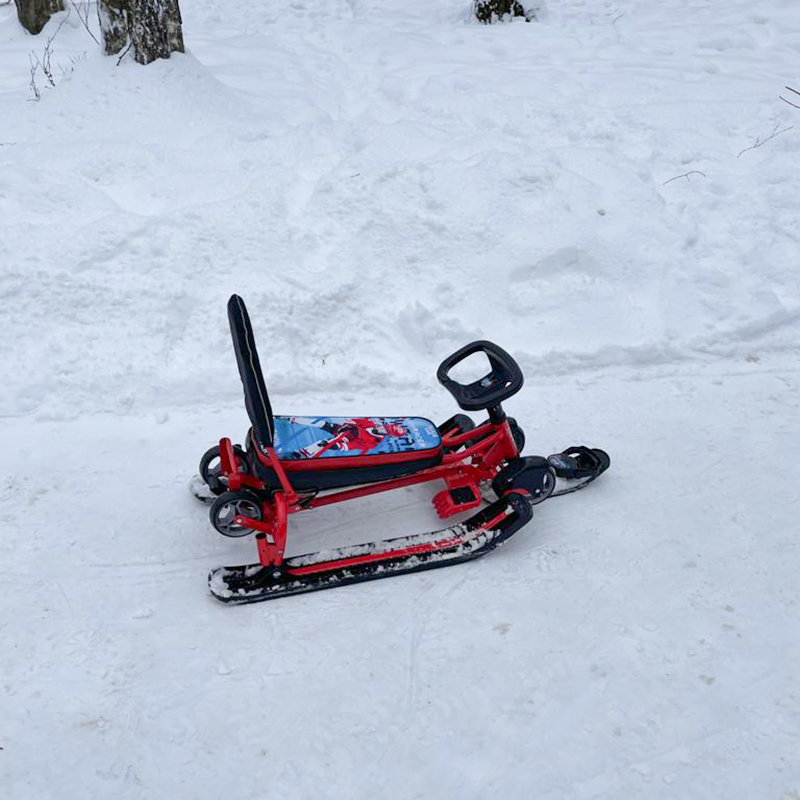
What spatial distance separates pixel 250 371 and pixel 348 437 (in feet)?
2.13

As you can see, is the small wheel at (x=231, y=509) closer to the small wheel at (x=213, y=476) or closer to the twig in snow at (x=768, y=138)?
the small wheel at (x=213, y=476)

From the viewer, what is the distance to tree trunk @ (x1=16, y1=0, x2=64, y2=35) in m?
7.59

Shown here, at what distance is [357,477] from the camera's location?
3486mm

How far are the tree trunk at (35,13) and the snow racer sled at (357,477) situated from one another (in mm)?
6345

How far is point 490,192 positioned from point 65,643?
14.4 ft

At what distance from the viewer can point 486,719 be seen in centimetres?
280

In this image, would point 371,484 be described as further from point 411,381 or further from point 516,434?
point 411,381

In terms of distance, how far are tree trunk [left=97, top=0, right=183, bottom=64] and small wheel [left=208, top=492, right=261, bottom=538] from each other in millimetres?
4949

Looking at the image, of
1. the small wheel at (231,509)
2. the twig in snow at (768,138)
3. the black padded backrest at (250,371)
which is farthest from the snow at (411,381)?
the black padded backrest at (250,371)

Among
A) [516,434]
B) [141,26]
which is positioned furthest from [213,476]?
[141,26]

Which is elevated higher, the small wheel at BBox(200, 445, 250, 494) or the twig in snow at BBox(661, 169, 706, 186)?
the twig in snow at BBox(661, 169, 706, 186)

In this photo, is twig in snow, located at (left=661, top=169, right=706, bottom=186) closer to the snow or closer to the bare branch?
the snow

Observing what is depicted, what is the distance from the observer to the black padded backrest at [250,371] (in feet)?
10.1

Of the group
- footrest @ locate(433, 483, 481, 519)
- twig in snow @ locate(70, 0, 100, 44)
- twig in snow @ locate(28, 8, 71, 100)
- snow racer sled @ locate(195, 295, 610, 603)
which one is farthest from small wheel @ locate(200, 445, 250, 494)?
twig in snow @ locate(70, 0, 100, 44)
